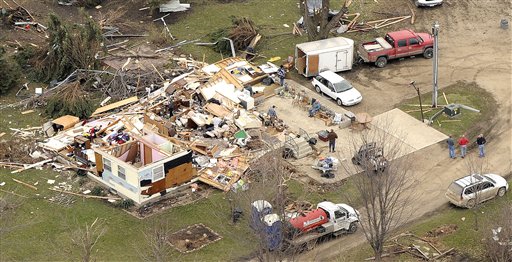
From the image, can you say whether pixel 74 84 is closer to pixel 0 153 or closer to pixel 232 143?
pixel 0 153

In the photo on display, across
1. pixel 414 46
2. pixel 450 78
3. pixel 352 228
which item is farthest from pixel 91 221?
pixel 414 46

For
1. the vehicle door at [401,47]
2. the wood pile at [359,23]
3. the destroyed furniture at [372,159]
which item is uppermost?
the destroyed furniture at [372,159]

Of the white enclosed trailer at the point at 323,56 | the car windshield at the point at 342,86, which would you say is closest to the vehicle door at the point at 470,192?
the car windshield at the point at 342,86

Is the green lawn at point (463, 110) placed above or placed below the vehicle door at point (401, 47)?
below

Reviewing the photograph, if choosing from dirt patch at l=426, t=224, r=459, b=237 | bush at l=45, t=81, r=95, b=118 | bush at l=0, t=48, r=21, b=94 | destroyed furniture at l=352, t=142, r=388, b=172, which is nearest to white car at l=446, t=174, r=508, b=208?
dirt patch at l=426, t=224, r=459, b=237

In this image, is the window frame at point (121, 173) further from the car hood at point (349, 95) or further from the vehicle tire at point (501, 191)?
the vehicle tire at point (501, 191)
